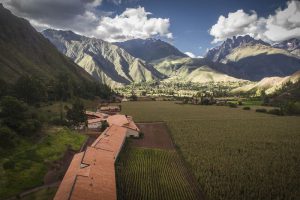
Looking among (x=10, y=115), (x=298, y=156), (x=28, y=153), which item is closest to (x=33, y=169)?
(x=28, y=153)

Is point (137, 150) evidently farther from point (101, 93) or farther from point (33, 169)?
point (101, 93)

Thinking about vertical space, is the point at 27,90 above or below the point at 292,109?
above

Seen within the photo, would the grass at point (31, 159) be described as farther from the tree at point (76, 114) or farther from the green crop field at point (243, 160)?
the green crop field at point (243, 160)

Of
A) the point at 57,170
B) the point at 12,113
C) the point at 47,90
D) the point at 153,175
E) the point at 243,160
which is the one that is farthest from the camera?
the point at 47,90

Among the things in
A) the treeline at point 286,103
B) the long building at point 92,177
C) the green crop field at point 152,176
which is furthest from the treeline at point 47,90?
the treeline at point 286,103

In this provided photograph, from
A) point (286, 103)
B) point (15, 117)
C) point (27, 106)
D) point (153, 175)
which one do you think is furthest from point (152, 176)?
point (286, 103)

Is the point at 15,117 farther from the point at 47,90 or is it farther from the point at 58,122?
the point at 47,90

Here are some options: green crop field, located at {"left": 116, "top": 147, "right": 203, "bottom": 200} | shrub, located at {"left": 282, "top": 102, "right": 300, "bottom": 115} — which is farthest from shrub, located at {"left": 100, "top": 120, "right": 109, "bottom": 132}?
shrub, located at {"left": 282, "top": 102, "right": 300, "bottom": 115}
